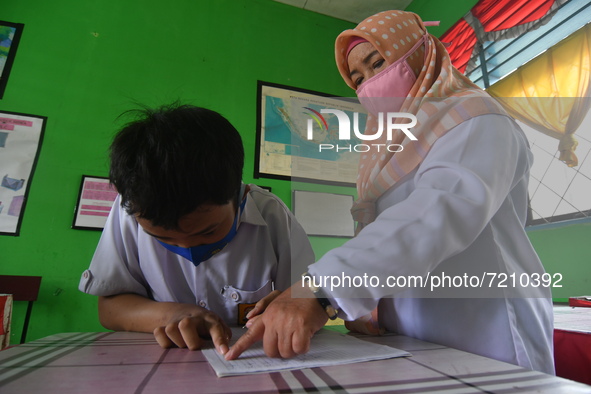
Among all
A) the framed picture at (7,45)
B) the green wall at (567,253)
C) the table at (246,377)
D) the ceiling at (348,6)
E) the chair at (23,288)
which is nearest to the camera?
the table at (246,377)

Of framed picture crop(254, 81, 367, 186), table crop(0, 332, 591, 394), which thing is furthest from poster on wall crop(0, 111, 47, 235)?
table crop(0, 332, 591, 394)

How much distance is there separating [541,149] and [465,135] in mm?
1373

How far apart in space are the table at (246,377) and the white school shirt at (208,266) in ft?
1.00

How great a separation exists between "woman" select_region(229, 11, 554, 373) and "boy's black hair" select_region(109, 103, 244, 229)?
0.91 ft

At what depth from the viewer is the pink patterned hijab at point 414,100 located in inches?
28.3

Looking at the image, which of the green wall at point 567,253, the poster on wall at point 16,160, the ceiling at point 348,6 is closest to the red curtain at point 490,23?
the ceiling at point 348,6

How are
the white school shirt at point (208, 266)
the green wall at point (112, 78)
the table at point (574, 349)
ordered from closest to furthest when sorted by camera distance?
1. the white school shirt at point (208, 266)
2. the table at point (574, 349)
3. the green wall at point (112, 78)

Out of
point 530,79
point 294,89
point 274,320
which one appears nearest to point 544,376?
point 274,320

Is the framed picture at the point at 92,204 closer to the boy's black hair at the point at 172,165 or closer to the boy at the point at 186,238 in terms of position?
the boy at the point at 186,238

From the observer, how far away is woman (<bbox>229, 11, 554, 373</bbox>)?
0.54 metres

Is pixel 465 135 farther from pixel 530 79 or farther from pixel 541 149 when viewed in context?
pixel 530 79

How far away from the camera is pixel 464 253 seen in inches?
27.9

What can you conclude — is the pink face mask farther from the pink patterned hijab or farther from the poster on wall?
the poster on wall

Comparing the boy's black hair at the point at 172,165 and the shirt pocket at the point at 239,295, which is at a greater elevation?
the boy's black hair at the point at 172,165
